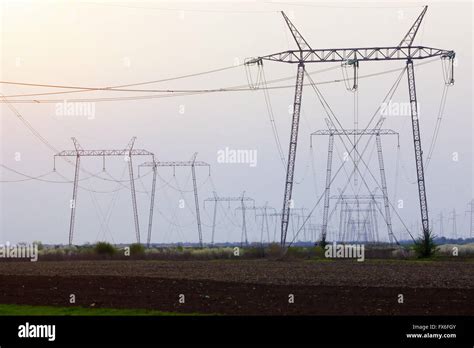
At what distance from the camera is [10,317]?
2858cm

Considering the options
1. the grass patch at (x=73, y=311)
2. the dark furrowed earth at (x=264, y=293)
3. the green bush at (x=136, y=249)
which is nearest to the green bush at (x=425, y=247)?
the dark furrowed earth at (x=264, y=293)

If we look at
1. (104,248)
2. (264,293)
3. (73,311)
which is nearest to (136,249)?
(104,248)

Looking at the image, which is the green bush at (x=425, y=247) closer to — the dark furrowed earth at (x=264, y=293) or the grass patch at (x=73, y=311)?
the dark furrowed earth at (x=264, y=293)

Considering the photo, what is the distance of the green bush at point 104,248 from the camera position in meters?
104

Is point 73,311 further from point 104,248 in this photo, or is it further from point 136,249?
point 136,249

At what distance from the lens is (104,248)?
104312 millimetres

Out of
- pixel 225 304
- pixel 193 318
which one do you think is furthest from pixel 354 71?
pixel 193 318

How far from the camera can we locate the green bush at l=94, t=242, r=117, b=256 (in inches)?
4075

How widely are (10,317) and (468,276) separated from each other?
2682cm

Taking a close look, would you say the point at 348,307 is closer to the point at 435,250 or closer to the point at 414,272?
the point at 414,272

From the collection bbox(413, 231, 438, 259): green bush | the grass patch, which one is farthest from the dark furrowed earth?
bbox(413, 231, 438, 259): green bush

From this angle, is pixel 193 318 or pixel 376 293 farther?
pixel 376 293

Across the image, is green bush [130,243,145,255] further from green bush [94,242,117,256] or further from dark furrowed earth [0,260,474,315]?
dark furrowed earth [0,260,474,315]

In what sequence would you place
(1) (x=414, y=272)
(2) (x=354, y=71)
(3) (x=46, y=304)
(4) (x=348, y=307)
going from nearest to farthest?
(4) (x=348, y=307)
(3) (x=46, y=304)
(1) (x=414, y=272)
(2) (x=354, y=71)
